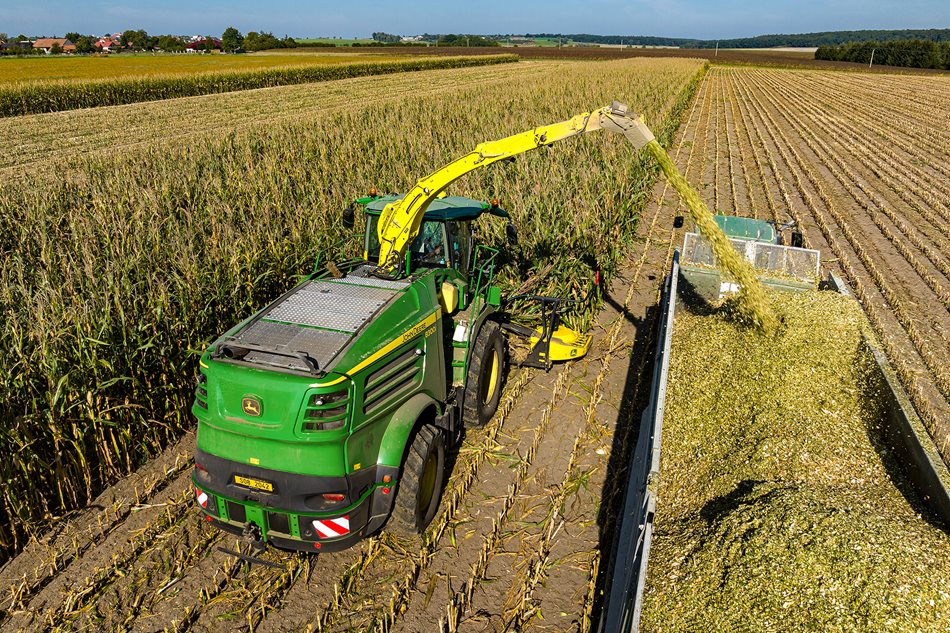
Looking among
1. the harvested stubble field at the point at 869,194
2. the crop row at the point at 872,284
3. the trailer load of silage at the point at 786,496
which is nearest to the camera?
the trailer load of silage at the point at 786,496

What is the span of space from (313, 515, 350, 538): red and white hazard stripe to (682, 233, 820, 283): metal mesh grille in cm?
601

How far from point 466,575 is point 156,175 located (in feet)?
31.1

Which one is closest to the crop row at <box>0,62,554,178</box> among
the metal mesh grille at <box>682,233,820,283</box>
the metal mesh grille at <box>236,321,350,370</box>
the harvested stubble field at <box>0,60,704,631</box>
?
the harvested stubble field at <box>0,60,704,631</box>

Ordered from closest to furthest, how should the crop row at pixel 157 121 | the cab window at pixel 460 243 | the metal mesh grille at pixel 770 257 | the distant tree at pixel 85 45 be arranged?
1. the cab window at pixel 460 243
2. the metal mesh grille at pixel 770 257
3. the crop row at pixel 157 121
4. the distant tree at pixel 85 45

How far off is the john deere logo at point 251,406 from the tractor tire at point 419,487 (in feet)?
3.60

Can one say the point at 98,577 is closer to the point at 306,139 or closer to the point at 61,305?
the point at 61,305

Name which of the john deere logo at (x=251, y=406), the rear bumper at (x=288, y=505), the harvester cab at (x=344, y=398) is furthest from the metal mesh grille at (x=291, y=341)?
the rear bumper at (x=288, y=505)

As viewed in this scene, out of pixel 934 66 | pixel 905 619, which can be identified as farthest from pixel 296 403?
pixel 934 66

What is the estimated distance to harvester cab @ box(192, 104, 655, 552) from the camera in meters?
3.73

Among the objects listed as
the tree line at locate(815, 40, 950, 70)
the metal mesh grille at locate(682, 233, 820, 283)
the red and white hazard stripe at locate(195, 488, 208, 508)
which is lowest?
the red and white hazard stripe at locate(195, 488, 208, 508)

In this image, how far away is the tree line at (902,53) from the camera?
72688 millimetres

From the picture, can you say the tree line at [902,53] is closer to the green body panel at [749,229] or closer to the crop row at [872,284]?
the crop row at [872,284]

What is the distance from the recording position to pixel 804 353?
5789 millimetres

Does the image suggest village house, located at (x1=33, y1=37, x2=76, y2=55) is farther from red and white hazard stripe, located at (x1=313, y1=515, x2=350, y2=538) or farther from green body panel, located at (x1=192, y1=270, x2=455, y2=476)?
red and white hazard stripe, located at (x1=313, y1=515, x2=350, y2=538)
